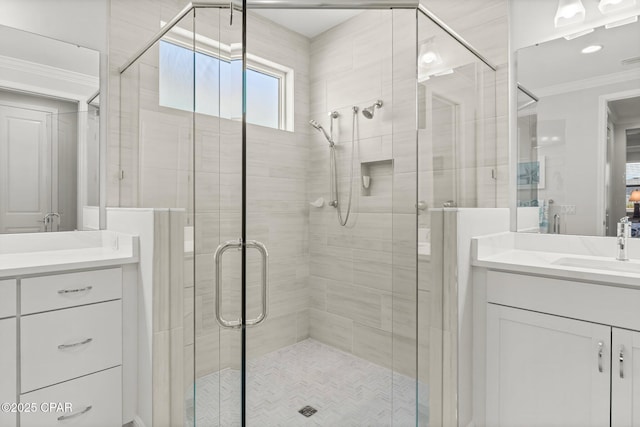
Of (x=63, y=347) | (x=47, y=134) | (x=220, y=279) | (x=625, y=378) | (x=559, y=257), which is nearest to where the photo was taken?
(x=220, y=279)

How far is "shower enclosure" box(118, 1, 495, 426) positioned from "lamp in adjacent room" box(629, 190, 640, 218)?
0.96m

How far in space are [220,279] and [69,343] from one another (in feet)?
3.12

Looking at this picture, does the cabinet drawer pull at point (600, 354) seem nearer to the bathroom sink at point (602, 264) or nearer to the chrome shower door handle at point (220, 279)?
the bathroom sink at point (602, 264)

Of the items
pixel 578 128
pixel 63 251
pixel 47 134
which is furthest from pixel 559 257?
pixel 47 134

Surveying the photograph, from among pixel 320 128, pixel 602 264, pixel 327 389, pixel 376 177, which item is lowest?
pixel 327 389

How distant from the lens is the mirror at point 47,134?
176cm

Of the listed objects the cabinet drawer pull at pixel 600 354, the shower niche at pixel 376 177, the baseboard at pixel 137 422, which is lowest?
the baseboard at pixel 137 422

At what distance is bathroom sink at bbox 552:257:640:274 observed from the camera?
5.07ft

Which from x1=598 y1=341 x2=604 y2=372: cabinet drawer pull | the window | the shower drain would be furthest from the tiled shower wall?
x1=598 y1=341 x2=604 y2=372: cabinet drawer pull

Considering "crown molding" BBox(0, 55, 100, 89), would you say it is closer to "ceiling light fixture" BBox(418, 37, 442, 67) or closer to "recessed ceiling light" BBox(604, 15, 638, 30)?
"ceiling light fixture" BBox(418, 37, 442, 67)

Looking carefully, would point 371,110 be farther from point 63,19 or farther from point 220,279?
point 63,19

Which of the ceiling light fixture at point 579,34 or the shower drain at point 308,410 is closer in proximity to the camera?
the shower drain at point 308,410

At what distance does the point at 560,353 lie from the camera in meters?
1.39

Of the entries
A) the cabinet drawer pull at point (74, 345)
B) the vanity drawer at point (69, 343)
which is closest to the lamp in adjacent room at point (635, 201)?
the vanity drawer at point (69, 343)
